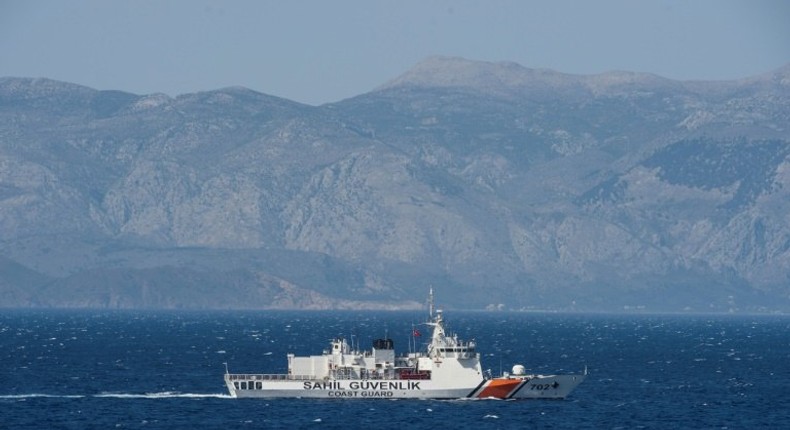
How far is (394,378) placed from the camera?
193 meters

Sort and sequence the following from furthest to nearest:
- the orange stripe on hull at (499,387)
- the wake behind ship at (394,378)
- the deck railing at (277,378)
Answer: the deck railing at (277,378) < the orange stripe on hull at (499,387) < the wake behind ship at (394,378)

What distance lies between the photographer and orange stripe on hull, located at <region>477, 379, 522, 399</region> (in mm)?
192250

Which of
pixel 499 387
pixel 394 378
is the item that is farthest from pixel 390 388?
pixel 499 387

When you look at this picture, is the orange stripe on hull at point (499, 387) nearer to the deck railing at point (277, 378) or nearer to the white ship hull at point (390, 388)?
the white ship hull at point (390, 388)

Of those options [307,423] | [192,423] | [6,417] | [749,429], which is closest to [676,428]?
[749,429]

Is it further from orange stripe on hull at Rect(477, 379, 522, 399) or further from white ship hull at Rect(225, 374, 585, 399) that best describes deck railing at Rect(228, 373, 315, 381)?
orange stripe on hull at Rect(477, 379, 522, 399)

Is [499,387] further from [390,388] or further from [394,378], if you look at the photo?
[390,388]

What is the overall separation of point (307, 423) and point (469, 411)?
18.7 m

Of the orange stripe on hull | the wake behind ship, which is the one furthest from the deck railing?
the orange stripe on hull

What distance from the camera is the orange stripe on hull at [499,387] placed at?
7569 inches

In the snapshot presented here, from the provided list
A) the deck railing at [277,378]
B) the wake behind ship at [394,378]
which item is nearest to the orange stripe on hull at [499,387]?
the wake behind ship at [394,378]

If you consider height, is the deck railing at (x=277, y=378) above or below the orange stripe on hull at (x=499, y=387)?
above

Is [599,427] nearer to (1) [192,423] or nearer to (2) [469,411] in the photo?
(2) [469,411]

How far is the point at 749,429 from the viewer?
579 ft
